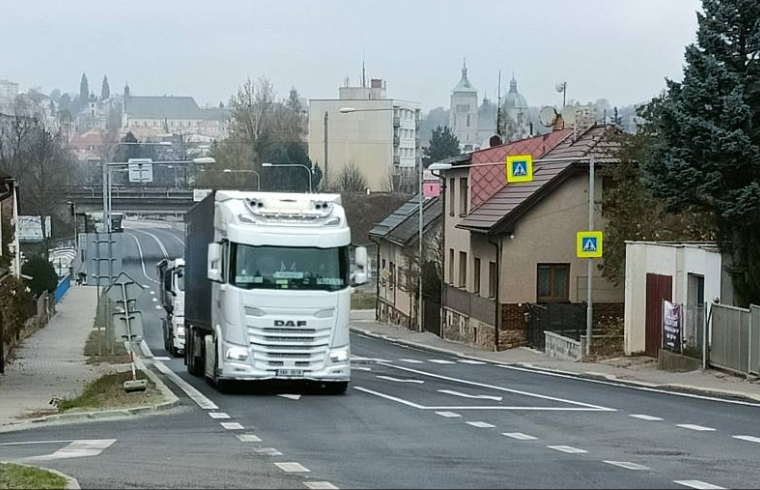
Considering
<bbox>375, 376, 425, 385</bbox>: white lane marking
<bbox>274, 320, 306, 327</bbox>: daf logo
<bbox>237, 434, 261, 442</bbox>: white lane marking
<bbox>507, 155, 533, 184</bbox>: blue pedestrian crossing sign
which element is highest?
<bbox>507, 155, 533, 184</bbox>: blue pedestrian crossing sign

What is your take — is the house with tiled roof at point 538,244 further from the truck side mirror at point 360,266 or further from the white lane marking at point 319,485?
the white lane marking at point 319,485

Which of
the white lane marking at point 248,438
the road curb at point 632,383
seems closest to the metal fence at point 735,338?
the road curb at point 632,383

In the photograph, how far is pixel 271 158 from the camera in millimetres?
107750

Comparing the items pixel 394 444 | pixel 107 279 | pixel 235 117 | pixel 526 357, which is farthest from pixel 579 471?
pixel 235 117

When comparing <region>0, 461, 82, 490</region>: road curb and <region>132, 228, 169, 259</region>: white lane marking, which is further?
<region>132, 228, 169, 259</region>: white lane marking

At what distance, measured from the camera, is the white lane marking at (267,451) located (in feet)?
49.2

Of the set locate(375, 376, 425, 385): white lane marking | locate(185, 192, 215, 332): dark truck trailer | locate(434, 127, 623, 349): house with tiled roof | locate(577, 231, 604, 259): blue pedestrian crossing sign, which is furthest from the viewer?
locate(434, 127, 623, 349): house with tiled roof

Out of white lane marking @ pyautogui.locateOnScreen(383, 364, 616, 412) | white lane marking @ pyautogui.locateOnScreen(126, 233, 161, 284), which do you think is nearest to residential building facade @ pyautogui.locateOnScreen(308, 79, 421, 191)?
white lane marking @ pyautogui.locateOnScreen(126, 233, 161, 284)

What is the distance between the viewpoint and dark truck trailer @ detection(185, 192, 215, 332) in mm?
26562

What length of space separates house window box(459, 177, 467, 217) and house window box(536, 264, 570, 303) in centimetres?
688

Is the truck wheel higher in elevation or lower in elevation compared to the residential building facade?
lower

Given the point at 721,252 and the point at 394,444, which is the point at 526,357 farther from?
the point at 394,444

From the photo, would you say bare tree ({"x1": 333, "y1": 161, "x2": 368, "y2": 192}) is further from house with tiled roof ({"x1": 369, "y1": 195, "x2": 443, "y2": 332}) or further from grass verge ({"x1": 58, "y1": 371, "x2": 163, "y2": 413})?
grass verge ({"x1": 58, "y1": 371, "x2": 163, "y2": 413})

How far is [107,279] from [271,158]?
80545mm
